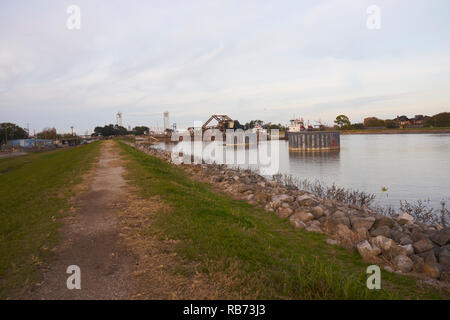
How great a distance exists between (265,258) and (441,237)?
5.84 m

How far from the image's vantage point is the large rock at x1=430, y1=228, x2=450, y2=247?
8.27 meters

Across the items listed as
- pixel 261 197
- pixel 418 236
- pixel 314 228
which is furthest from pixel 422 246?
pixel 261 197

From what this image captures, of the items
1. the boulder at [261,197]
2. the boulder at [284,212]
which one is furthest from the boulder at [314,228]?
the boulder at [261,197]

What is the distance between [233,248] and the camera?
6.39m

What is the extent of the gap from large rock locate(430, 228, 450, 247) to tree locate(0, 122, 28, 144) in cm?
11339

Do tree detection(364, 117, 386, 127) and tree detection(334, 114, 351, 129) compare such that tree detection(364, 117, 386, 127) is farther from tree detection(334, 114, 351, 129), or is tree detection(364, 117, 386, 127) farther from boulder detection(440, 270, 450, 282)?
boulder detection(440, 270, 450, 282)

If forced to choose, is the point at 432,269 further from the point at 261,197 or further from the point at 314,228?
the point at 261,197

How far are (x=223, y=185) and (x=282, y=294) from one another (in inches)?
548

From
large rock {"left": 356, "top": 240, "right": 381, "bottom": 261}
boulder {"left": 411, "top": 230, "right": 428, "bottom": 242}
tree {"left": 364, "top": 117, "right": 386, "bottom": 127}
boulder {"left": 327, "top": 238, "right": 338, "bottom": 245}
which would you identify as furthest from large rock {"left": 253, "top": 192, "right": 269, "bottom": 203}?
tree {"left": 364, "top": 117, "right": 386, "bottom": 127}

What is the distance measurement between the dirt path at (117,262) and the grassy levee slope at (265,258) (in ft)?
1.12

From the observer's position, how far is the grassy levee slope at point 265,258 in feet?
15.4

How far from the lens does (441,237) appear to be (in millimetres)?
8445
